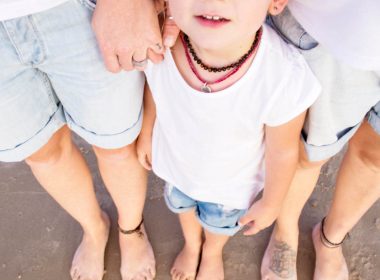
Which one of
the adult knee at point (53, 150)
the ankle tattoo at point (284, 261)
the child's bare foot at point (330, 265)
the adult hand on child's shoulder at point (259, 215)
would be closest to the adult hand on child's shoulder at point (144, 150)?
the adult knee at point (53, 150)

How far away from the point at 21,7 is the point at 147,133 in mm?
517

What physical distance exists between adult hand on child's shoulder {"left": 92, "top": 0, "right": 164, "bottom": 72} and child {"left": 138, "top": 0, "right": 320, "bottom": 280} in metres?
0.07

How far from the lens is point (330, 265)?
5.81 ft

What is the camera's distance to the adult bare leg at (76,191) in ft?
4.70

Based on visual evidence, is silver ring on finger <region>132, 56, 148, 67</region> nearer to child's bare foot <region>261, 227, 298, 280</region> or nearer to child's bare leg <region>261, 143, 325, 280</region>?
child's bare leg <region>261, 143, 325, 280</region>

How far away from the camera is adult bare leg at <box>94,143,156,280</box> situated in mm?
1470

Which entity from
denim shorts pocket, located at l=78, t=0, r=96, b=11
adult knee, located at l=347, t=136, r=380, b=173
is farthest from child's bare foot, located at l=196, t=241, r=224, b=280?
denim shorts pocket, located at l=78, t=0, r=96, b=11

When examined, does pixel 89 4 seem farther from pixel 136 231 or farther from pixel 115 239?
pixel 115 239

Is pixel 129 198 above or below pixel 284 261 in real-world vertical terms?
above

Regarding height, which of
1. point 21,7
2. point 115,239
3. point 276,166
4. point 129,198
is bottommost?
point 115,239

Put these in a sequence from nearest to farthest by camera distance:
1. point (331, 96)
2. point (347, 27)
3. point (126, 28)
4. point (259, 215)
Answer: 1. point (347, 27)
2. point (126, 28)
3. point (331, 96)
4. point (259, 215)

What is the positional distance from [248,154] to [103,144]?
1.26 ft

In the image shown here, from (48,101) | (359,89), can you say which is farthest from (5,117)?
(359,89)

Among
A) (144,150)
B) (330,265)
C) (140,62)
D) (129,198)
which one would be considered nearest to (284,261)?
(330,265)
